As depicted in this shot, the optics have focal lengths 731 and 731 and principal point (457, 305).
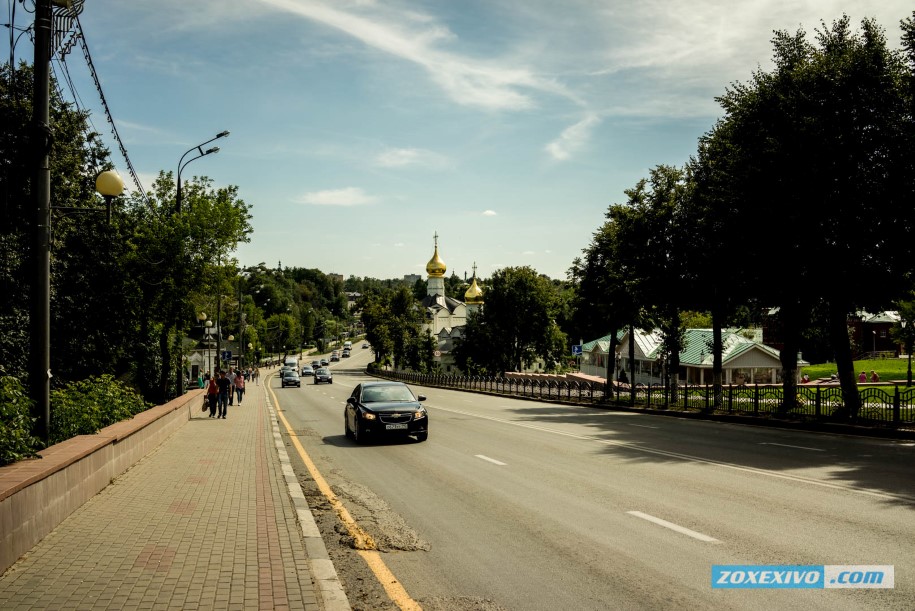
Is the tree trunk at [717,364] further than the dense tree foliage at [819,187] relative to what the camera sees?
Yes

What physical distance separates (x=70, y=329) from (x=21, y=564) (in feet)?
80.5

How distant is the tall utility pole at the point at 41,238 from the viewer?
30.3 ft

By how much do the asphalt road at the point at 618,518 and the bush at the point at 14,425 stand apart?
11.4 feet

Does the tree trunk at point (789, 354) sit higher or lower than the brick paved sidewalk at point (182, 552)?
higher

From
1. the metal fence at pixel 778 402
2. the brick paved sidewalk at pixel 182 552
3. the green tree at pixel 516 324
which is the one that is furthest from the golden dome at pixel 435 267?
Result: the brick paved sidewalk at pixel 182 552

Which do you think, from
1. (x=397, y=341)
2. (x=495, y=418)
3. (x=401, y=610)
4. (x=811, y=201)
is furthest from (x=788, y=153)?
(x=397, y=341)

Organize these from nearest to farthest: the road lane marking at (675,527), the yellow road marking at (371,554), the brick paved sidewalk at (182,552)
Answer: the brick paved sidewalk at (182,552) → the yellow road marking at (371,554) → the road lane marking at (675,527)

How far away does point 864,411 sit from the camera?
19922mm

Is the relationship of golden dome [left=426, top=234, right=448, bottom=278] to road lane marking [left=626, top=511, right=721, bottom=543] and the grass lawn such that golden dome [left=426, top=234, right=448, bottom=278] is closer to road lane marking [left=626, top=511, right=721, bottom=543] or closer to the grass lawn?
the grass lawn

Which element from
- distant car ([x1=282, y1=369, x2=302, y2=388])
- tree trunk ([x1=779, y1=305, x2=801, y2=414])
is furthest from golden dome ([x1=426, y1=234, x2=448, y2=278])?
tree trunk ([x1=779, y1=305, x2=801, y2=414])

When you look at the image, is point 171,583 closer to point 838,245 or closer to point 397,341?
point 838,245

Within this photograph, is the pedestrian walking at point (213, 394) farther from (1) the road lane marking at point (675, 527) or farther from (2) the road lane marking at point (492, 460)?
(1) the road lane marking at point (675, 527)

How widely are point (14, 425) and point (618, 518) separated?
684 cm

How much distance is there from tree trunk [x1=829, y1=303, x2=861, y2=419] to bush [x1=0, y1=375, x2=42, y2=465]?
18796mm
